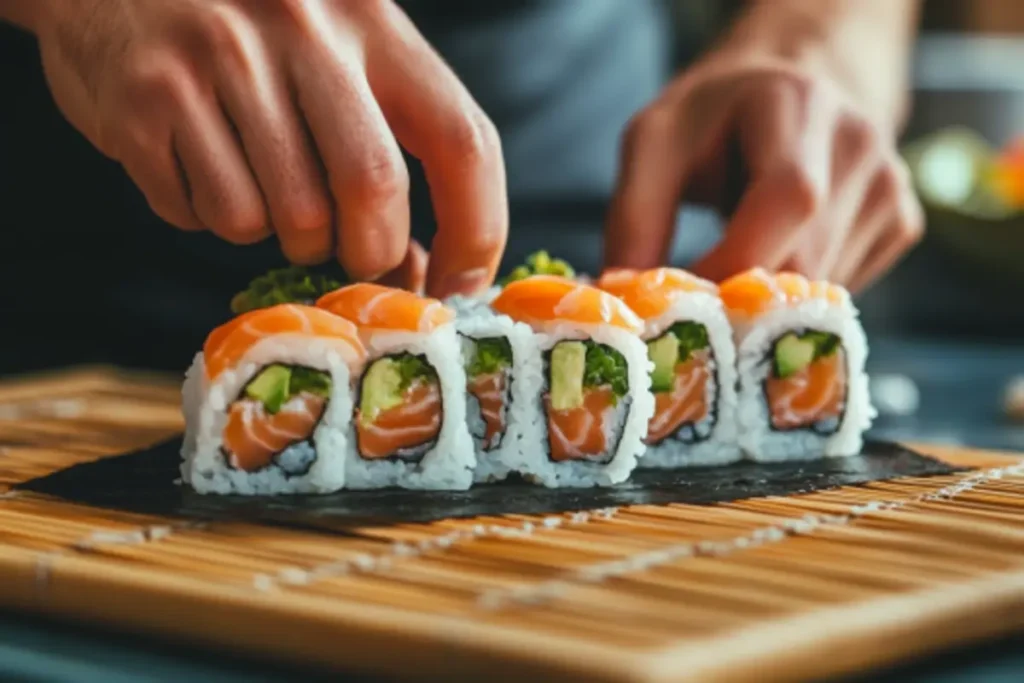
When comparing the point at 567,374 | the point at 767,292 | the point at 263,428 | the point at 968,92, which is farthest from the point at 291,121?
the point at 968,92

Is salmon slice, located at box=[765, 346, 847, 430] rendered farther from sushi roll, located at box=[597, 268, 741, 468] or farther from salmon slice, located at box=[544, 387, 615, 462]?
salmon slice, located at box=[544, 387, 615, 462]

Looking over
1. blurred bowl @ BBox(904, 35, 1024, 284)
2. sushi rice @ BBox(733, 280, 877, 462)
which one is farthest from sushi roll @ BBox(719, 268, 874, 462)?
blurred bowl @ BBox(904, 35, 1024, 284)

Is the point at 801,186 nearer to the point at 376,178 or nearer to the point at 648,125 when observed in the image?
the point at 648,125

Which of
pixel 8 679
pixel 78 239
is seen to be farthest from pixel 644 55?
pixel 8 679

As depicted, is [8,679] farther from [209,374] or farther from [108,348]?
[108,348]

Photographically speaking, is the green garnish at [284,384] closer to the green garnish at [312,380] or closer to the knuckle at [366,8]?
the green garnish at [312,380]
